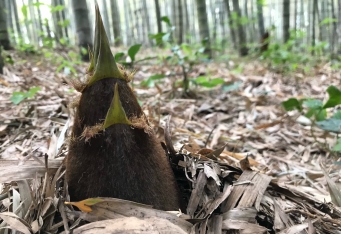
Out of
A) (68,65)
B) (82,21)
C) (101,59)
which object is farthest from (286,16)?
(101,59)

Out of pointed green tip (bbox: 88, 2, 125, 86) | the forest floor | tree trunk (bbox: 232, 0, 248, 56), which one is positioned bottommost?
the forest floor

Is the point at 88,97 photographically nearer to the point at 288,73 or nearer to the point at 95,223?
the point at 95,223

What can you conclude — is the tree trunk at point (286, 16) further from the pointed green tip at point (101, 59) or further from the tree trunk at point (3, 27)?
the pointed green tip at point (101, 59)

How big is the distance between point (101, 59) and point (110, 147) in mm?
→ 182

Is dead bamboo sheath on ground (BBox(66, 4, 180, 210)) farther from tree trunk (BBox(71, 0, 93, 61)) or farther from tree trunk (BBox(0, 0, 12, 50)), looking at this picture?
tree trunk (BBox(0, 0, 12, 50))

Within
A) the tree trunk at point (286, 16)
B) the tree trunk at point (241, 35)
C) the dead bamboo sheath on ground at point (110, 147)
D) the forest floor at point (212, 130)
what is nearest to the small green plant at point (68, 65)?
the forest floor at point (212, 130)

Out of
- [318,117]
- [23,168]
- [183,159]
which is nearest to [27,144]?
[23,168]

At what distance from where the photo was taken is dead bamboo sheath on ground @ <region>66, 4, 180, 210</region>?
656 mm

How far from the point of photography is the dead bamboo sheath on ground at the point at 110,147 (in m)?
0.66

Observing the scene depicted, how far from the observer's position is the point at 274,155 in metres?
1.73

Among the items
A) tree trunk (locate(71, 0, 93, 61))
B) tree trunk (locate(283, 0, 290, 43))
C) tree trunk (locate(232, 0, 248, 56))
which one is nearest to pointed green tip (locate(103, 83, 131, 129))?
tree trunk (locate(71, 0, 93, 61))

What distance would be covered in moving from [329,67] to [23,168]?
5115 millimetres

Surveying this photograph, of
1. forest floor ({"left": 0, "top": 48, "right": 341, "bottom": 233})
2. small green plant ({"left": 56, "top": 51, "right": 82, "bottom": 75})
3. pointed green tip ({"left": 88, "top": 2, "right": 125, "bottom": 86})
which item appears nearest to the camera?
pointed green tip ({"left": 88, "top": 2, "right": 125, "bottom": 86})

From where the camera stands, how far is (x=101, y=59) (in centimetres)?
62
